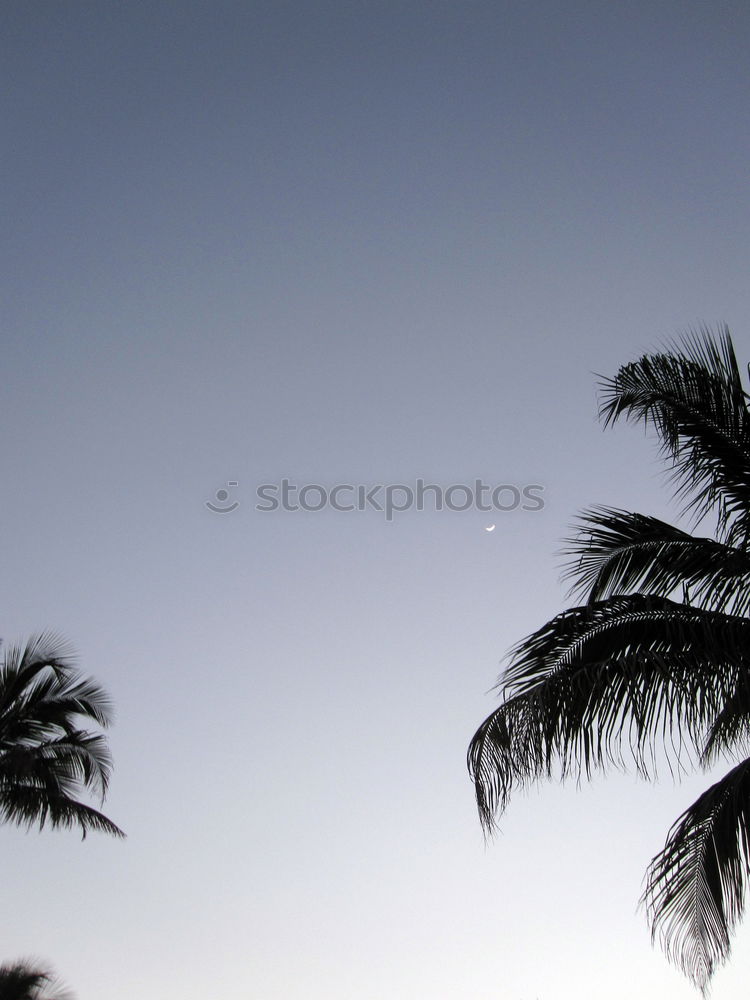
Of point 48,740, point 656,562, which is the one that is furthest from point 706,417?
point 48,740

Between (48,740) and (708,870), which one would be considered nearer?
(708,870)

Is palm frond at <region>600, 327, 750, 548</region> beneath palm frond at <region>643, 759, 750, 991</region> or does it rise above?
above

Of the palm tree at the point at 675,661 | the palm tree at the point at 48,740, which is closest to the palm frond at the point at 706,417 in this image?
the palm tree at the point at 675,661

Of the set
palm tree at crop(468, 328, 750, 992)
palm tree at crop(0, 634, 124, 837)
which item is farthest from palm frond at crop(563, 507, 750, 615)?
palm tree at crop(0, 634, 124, 837)

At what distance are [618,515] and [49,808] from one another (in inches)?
540

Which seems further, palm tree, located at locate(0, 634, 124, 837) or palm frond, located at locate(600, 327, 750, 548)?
palm tree, located at locate(0, 634, 124, 837)

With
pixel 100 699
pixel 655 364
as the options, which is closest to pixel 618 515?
pixel 655 364

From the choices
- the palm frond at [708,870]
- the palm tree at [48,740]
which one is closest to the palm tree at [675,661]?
the palm frond at [708,870]

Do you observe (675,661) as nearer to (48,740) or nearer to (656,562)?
A: (656,562)

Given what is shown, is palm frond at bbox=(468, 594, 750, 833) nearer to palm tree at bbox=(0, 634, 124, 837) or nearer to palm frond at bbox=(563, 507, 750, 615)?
palm frond at bbox=(563, 507, 750, 615)

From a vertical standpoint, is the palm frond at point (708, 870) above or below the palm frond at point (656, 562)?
below

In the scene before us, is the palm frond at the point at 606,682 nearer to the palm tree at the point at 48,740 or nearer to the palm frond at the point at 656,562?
the palm frond at the point at 656,562

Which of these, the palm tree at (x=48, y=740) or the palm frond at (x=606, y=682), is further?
the palm tree at (x=48, y=740)

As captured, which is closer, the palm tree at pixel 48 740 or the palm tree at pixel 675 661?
the palm tree at pixel 675 661
